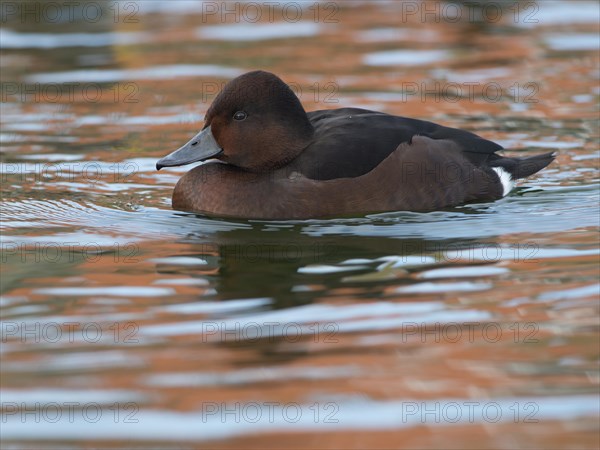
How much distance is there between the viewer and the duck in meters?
7.18

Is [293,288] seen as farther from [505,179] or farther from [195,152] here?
[505,179]

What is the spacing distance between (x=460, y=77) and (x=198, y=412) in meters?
7.74

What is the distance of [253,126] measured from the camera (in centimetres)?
739

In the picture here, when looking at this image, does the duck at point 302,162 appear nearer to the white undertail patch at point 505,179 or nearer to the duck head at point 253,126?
the duck head at point 253,126

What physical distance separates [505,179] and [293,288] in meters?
2.61

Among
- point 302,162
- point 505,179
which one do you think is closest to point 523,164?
point 505,179

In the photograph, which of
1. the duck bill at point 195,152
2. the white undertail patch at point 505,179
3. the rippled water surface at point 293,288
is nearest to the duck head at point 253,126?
the duck bill at point 195,152

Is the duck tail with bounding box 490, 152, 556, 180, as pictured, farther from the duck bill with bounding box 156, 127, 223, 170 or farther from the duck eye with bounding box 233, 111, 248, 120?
the duck bill with bounding box 156, 127, 223, 170

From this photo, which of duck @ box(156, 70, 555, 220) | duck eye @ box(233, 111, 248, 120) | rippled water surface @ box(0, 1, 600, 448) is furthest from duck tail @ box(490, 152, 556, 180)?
duck eye @ box(233, 111, 248, 120)

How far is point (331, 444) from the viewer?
408cm

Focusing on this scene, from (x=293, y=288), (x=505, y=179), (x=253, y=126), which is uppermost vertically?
(x=253, y=126)

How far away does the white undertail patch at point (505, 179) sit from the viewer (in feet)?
26.0

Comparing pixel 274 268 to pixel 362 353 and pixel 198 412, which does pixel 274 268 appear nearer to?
pixel 362 353

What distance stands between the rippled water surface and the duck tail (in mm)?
135
